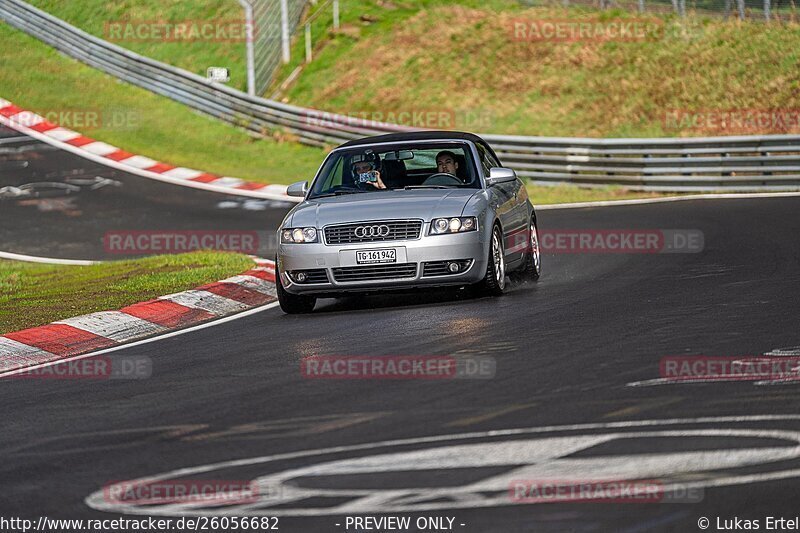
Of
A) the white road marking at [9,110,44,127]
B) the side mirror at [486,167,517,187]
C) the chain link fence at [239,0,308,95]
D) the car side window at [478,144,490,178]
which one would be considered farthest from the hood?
the chain link fence at [239,0,308,95]

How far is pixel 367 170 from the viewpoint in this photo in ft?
42.2

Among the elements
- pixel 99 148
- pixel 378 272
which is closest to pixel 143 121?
pixel 99 148

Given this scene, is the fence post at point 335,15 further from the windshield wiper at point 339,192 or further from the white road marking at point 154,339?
the white road marking at point 154,339

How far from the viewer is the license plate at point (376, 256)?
11625 millimetres

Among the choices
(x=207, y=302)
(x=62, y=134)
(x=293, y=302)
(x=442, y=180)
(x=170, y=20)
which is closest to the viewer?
(x=293, y=302)

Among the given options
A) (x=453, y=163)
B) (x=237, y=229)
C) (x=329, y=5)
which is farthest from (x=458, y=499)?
(x=329, y=5)

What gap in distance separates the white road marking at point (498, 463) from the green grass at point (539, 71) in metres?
24.6

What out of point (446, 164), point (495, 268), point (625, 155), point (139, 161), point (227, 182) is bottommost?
point (227, 182)

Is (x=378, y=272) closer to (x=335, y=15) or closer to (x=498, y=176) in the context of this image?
(x=498, y=176)

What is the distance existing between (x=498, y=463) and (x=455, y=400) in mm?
1517

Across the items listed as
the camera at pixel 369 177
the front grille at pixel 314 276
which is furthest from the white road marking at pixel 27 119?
the front grille at pixel 314 276

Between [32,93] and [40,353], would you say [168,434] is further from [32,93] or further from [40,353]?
[32,93]

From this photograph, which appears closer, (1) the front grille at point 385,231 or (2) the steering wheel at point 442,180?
(1) the front grille at point 385,231

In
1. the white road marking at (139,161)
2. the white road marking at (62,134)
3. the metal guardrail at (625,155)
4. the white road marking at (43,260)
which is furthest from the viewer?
the white road marking at (62,134)
